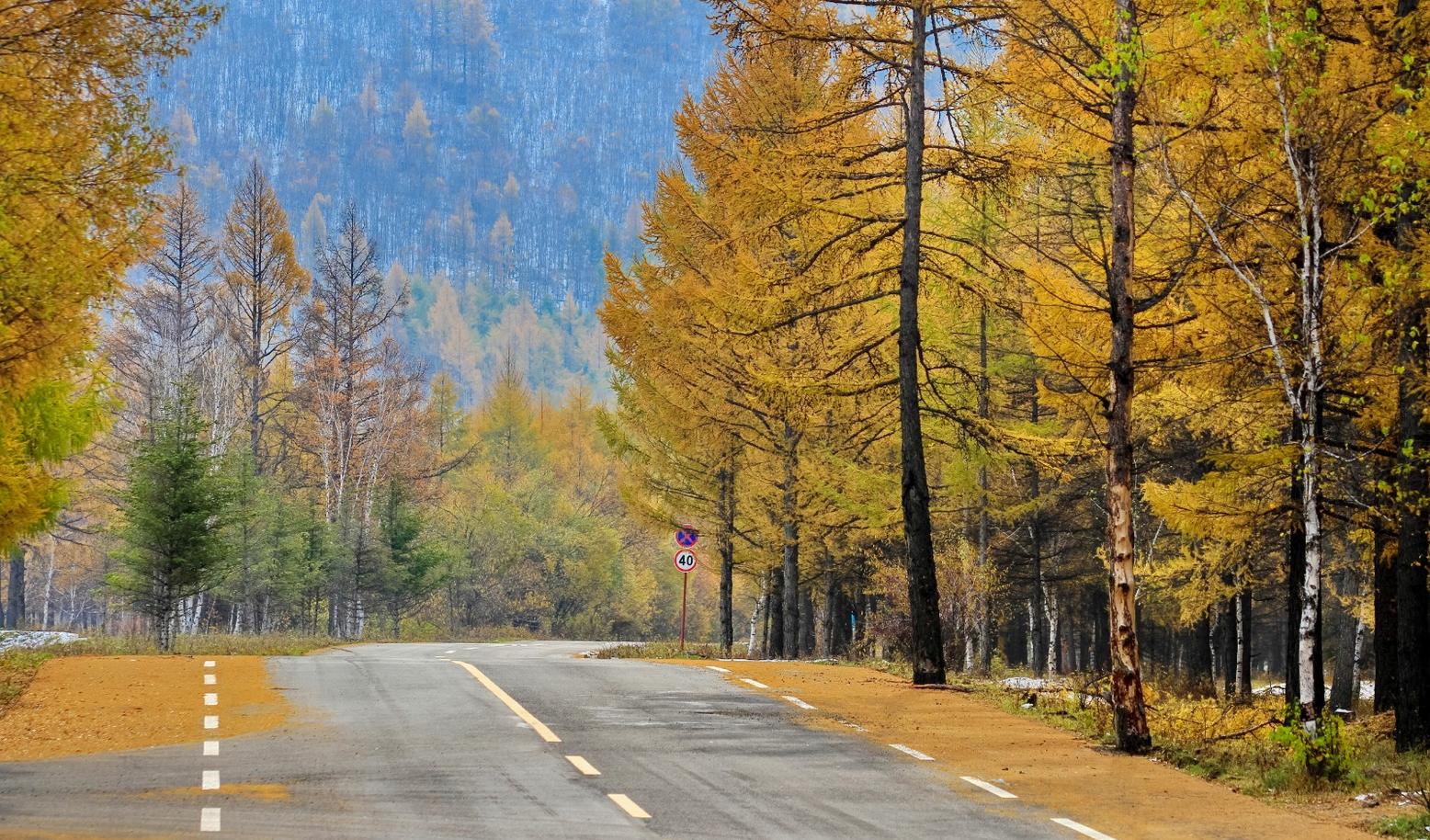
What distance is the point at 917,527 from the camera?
19203 millimetres

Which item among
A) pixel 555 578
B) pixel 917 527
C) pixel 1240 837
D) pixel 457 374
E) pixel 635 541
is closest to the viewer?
pixel 1240 837

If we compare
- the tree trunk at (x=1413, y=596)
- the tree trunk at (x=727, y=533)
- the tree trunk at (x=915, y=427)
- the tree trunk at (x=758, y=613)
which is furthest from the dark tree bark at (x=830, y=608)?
the tree trunk at (x=1413, y=596)

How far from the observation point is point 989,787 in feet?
38.4

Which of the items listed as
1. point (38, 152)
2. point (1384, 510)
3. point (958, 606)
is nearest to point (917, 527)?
point (1384, 510)

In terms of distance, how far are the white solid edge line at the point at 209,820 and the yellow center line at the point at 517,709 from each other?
412cm

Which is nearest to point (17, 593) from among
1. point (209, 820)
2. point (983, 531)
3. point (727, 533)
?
point (727, 533)

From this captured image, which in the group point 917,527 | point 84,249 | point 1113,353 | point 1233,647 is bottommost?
point 1233,647

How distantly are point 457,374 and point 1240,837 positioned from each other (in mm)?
180027

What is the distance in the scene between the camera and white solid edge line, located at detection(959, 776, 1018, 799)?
11334mm

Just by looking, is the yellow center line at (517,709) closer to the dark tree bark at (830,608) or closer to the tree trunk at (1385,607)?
the tree trunk at (1385,607)

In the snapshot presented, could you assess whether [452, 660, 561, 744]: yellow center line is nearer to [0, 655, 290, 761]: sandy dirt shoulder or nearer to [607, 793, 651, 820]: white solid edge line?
[0, 655, 290, 761]: sandy dirt shoulder

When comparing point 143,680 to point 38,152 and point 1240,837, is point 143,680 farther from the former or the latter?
point 1240,837

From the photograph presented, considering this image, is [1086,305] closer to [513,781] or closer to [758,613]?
[513,781]

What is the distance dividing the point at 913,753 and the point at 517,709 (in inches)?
189
